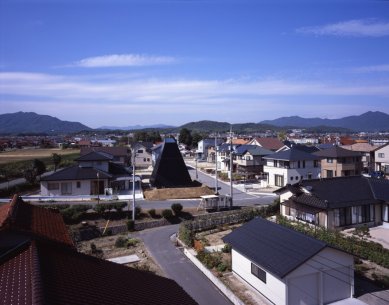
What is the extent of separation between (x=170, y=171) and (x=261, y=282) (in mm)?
28372

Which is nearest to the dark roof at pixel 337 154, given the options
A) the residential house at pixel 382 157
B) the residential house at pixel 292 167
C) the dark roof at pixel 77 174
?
the residential house at pixel 292 167

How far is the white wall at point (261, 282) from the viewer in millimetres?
14766

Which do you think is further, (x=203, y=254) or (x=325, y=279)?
(x=203, y=254)

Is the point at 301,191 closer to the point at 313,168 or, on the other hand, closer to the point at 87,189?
the point at 313,168

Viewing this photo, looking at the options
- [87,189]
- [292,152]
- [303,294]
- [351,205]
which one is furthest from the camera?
[292,152]

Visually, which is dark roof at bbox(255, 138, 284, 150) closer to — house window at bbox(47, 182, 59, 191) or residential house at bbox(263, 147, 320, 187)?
residential house at bbox(263, 147, 320, 187)

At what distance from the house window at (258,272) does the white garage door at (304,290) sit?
Result: 1551 millimetres

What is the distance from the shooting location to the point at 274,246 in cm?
1659

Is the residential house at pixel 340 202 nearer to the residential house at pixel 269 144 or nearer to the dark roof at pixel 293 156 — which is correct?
the dark roof at pixel 293 156

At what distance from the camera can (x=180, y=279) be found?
18.1 metres

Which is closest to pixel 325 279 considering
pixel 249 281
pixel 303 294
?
pixel 303 294

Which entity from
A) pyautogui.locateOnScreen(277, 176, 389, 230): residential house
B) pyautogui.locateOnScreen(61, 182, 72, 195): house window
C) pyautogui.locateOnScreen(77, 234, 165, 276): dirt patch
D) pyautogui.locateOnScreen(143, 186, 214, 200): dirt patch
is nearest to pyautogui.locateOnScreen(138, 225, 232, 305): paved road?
pyautogui.locateOnScreen(77, 234, 165, 276): dirt patch

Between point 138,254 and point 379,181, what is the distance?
1956 cm

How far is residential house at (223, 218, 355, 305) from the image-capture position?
14742 millimetres
